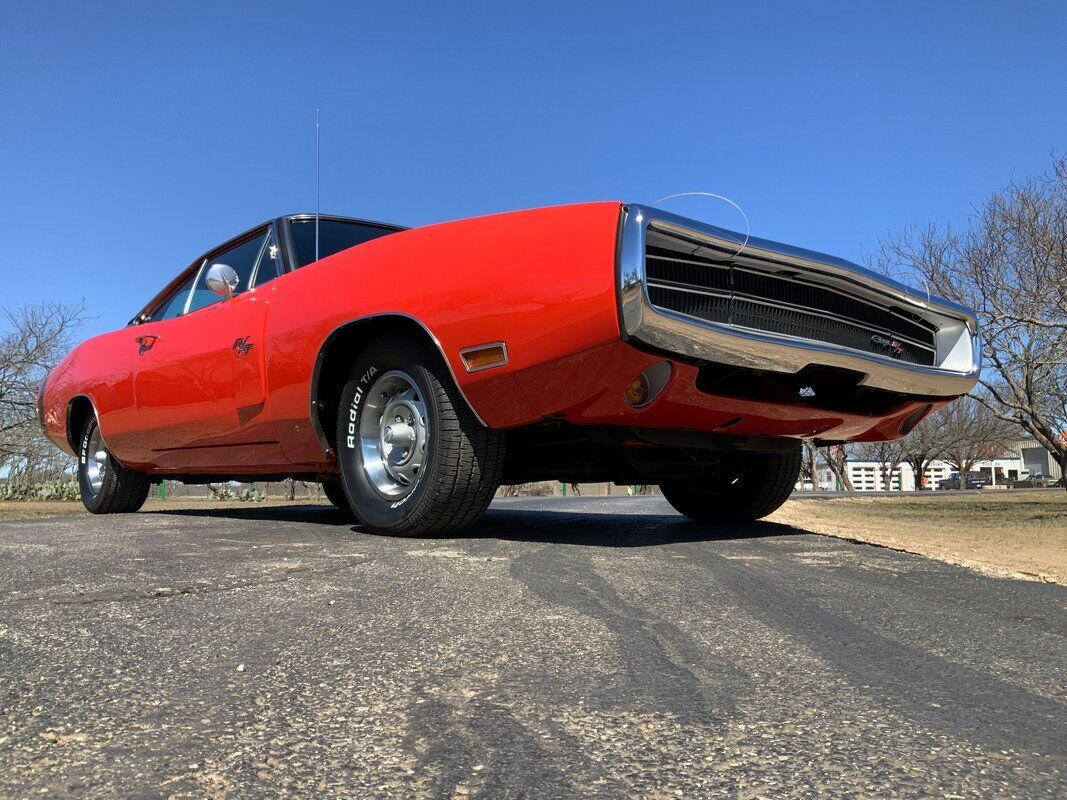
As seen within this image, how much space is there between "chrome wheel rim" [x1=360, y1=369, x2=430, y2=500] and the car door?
871 millimetres

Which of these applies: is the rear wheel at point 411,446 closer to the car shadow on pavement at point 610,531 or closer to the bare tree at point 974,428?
the car shadow on pavement at point 610,531

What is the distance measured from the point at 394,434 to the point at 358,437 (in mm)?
238

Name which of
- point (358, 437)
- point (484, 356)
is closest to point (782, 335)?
point (484, 356)

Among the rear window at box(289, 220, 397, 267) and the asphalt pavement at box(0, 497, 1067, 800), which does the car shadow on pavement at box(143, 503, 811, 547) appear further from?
the rear window at box(289, 220, 397, 267)

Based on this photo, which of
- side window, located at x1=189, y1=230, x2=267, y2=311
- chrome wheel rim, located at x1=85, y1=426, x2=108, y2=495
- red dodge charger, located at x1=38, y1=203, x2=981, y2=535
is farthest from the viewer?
chrome wheel rim, located at x1=85, y1=426, x2=108, y2=495

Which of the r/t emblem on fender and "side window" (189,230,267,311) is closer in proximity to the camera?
the r/t emblem on fender

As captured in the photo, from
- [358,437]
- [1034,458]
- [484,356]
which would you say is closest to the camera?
[484,356]

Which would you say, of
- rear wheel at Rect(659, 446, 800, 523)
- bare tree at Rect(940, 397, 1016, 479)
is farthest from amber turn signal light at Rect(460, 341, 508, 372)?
bare tree at Rect(940, 397, 1016, 479)

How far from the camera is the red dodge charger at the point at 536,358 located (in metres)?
2.84

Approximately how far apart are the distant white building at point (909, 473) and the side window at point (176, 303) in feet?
238

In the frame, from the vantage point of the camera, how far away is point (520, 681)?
150 centimetres

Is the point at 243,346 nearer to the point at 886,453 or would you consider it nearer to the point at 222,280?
the point at 222,280

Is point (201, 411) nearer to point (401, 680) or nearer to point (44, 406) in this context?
point (44, 406)

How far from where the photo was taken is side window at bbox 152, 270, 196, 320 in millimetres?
5254
